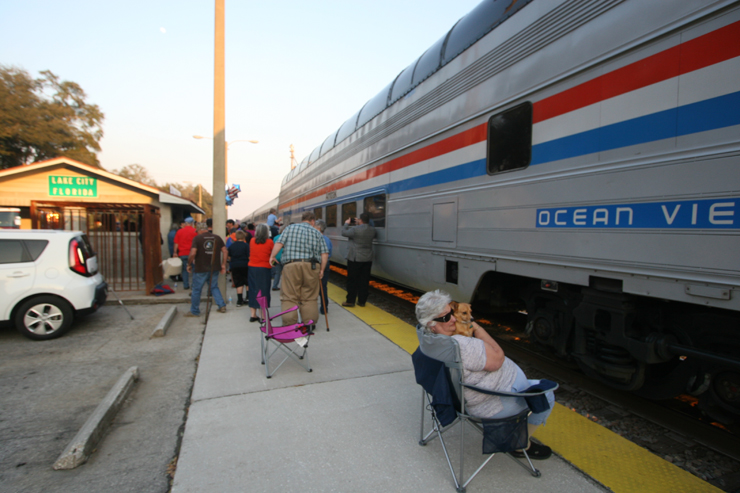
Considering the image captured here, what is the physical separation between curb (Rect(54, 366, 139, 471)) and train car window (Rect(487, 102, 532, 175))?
4192 millimetres

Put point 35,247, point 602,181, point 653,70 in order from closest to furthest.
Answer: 1. point 653,70
2. point 602,181
3. point 35,247

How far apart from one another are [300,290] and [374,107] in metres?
4.64

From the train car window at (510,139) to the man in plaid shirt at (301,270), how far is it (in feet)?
7.66

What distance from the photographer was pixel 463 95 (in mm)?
4871

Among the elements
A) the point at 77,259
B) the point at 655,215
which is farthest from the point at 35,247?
the point at 655,215

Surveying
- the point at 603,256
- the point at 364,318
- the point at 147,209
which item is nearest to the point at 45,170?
the point at 147,209

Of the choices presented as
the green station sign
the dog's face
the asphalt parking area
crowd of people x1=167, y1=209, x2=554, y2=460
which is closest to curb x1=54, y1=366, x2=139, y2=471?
the asphalt parking area

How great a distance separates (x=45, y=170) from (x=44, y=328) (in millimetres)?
7177

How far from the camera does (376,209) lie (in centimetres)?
750

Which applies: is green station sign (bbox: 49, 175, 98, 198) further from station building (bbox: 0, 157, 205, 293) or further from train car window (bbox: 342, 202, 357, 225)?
train car window (bbox: 342, 202, 357, 225)

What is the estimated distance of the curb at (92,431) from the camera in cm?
252

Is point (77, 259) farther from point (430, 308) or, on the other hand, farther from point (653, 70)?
point (653, 70)

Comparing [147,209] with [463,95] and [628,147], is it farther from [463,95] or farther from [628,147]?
[628,147]

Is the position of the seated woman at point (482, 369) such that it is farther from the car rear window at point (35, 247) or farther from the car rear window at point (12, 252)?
Result: the car rear window at point (12, 252)
